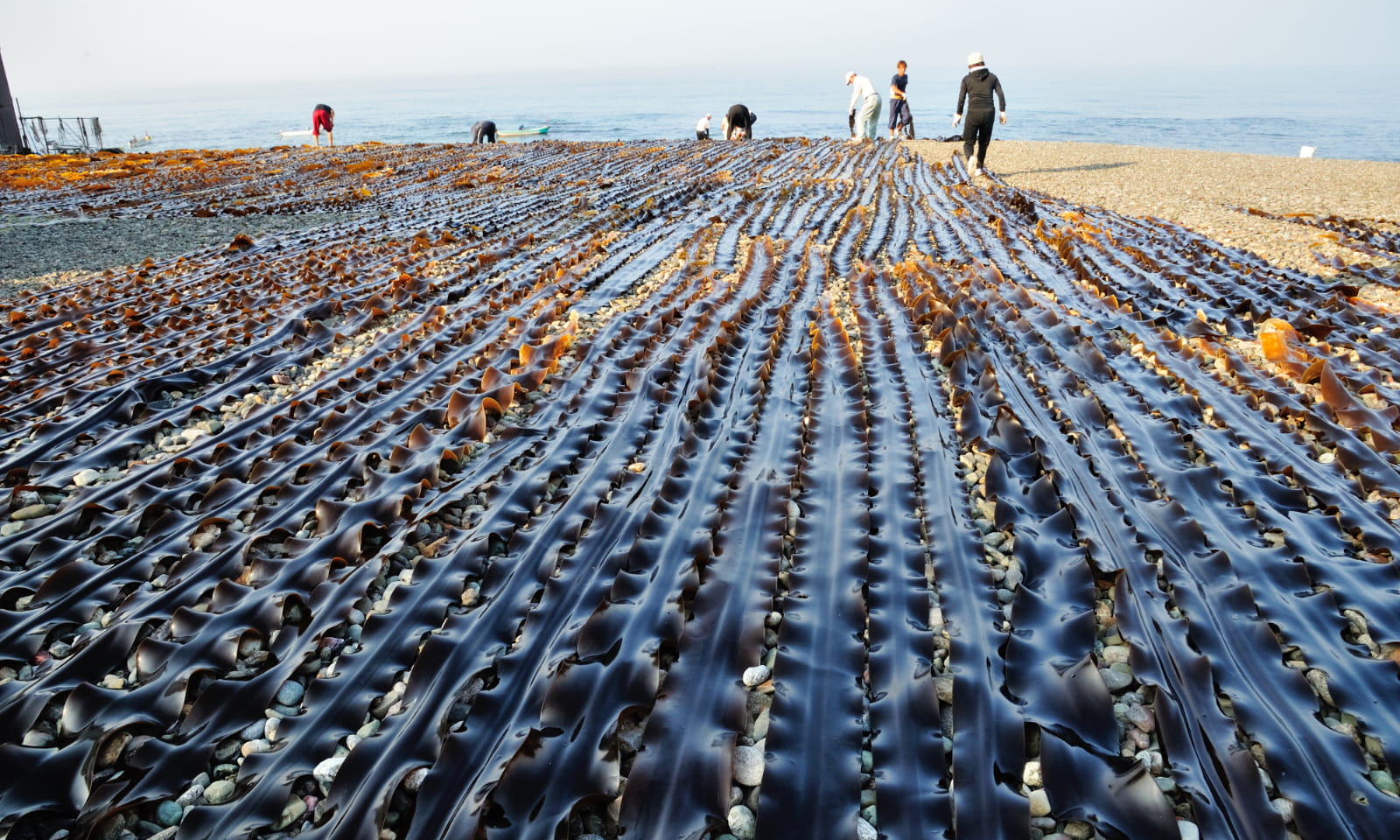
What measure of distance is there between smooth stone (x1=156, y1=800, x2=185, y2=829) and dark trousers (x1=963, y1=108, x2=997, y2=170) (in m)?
9.81

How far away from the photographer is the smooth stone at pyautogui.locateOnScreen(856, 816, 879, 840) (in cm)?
126

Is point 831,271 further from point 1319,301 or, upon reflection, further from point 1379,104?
point 1379,104

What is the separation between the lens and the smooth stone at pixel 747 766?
4.56ft

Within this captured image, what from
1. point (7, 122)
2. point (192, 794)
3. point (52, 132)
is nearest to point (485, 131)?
point (7, 122)

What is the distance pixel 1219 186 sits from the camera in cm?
962

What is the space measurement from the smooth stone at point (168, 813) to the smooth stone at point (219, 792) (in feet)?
0.15

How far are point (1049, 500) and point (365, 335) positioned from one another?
351cm

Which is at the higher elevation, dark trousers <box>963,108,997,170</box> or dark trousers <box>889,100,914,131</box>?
dark trousers <box>889,100,914,131</box>

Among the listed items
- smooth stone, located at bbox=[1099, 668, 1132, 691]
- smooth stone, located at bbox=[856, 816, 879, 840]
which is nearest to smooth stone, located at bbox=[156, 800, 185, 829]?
smooth stone, located at bbox=[856, 816, 879, 840]

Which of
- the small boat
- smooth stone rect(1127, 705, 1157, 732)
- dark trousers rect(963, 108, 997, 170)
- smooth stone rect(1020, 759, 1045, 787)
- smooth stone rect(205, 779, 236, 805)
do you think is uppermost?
the small boat

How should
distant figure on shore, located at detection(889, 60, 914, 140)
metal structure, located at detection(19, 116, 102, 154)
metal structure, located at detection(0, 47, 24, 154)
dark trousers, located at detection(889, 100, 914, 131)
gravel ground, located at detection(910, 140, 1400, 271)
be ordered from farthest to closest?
metal structure, located at detection(19, 116, 102, 154)
metal structure, located at detection(0, 47, 24, 154)
dark trousers, located at detection(889, 100, 914, 131)
distant figure on shore, located at detection(889, 60, 914, 140)
gravel ground, located at detection(910, 140, 1400, 271)

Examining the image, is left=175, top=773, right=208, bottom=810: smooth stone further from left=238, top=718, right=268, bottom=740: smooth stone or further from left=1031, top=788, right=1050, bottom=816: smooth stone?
left=1031, top=788, right=1050, bottom=816: smooth stone

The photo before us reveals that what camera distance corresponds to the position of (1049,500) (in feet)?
7.23

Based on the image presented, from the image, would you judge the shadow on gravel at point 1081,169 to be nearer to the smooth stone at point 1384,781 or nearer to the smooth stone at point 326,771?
the smooth stone at point 1384,781
